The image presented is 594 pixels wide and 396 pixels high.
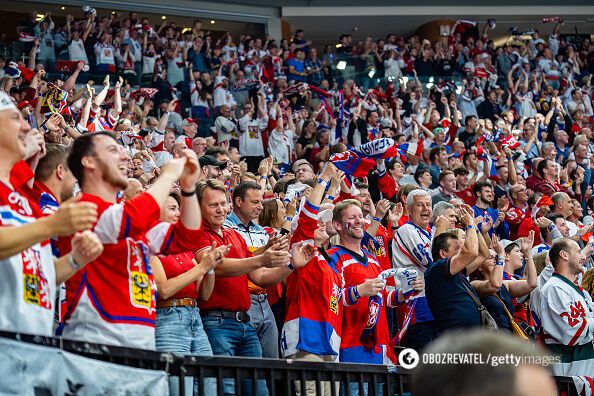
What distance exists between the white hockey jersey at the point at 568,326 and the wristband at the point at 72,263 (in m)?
4.84

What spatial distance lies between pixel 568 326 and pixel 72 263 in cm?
495

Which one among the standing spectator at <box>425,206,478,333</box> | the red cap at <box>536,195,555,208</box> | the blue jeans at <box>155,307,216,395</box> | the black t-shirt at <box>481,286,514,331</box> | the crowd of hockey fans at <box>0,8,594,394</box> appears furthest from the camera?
the red cap at <box>536,195,555,208</box>

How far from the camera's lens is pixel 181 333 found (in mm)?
5051

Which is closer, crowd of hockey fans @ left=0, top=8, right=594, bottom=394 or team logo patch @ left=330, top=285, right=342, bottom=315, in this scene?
crowd of hockey fans @ left=0, top=8, right=594, bottom=394

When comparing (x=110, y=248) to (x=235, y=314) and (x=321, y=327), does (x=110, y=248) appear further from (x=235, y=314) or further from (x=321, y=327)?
(x=321, y=327)

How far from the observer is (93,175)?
4.16m

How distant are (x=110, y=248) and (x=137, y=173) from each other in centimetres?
466

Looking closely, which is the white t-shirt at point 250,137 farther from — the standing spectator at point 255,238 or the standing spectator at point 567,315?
the standing spectator at point 255,238

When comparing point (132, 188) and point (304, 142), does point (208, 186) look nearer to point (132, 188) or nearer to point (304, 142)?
point (132, 188)

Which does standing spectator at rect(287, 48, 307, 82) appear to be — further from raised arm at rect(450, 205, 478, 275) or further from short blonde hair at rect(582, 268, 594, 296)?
raised arm at rect(450, 205, 478, 275)

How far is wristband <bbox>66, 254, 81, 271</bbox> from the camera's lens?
12.5 feet

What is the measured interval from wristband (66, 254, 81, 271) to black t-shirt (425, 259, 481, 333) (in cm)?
354
